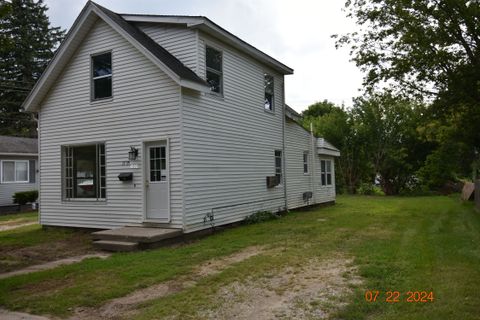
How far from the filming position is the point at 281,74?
15281 mm

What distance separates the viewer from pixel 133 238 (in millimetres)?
8742

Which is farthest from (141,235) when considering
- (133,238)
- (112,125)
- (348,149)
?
(348,149)

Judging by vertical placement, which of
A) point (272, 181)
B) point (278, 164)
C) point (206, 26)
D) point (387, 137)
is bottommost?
point (272, 181)

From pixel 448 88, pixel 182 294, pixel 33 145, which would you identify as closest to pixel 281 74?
pixel 448 88

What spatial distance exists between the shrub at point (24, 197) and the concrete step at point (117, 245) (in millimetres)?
13678

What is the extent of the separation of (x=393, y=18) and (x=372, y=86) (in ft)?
7.03

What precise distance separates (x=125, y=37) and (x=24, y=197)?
1399 centimetres

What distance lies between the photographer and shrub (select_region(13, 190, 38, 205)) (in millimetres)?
20281

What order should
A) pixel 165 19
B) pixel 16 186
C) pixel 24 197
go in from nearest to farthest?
pixel 165 19 < pixel 24 197 < pixel 16 186

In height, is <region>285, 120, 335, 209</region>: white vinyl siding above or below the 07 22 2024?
above

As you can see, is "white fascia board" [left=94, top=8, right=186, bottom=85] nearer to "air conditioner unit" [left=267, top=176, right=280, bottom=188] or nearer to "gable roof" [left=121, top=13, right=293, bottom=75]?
"gable roof" [left=121, top=13, right=293, bottom=75]

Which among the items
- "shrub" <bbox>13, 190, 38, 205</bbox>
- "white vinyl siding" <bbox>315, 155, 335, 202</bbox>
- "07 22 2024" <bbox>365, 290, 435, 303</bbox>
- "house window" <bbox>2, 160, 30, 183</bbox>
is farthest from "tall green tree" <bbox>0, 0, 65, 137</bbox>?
"07 22 2024" <bbox>365, 290, 435, 303</bbox>

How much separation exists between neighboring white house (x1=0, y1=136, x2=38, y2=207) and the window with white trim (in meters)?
14.1

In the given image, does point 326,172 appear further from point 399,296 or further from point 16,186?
point 16,186
